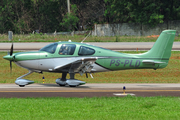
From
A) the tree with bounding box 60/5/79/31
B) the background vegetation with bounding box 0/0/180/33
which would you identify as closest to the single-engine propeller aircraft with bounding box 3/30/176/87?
the background vegetation with bounding box 0/0/180/33

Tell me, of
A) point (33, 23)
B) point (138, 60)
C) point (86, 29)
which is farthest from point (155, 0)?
point (138, 60)

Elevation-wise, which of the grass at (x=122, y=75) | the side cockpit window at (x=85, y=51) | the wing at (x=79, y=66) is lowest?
the grass at (x=122, y=75)

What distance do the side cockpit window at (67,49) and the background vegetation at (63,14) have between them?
38.3m

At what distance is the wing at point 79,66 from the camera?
15.7 metres

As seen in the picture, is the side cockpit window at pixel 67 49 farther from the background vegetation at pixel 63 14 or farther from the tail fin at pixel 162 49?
the background vegetation at pixel 63 14

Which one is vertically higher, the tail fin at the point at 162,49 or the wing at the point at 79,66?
the tail fin at the point at 162,49

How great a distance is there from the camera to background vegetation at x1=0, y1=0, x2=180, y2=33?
54.4 metres

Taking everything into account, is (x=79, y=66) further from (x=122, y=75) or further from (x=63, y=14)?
(x=63, y=14)

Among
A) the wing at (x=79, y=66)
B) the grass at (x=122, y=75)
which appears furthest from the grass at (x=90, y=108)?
the grass at (x=122, y=75)

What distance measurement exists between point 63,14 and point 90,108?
164ft

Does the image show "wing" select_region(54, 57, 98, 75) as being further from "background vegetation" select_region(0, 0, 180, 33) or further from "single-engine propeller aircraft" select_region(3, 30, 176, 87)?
"background vegetation" select_region(0, 0, 180, 33)

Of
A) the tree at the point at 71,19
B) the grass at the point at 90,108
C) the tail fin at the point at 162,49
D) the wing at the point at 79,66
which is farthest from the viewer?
the tree at the point at 71,19

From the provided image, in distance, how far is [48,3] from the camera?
58844 millimetres

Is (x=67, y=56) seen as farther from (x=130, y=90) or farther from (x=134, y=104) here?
(x=134, y=104)
